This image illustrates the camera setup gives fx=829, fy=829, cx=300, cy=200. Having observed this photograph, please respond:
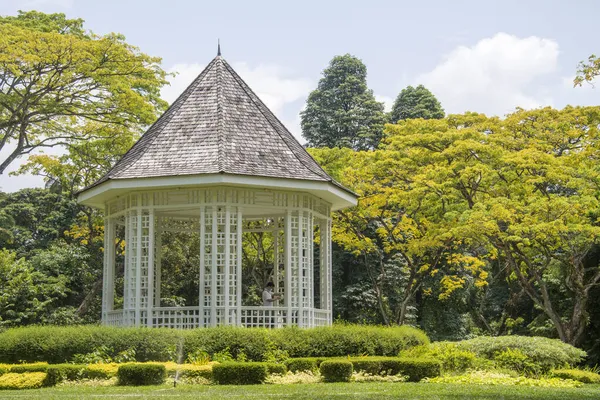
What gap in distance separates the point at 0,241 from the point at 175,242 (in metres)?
7.55

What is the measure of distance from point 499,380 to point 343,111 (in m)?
30.4

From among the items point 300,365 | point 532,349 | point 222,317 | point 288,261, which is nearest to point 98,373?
point 300,365

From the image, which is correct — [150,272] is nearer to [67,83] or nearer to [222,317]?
[222,317]

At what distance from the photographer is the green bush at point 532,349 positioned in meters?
19.9

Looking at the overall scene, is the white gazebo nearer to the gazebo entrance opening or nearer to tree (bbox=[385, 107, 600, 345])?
the gazebo entrance opening

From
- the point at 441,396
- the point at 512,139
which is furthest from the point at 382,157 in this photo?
the point at 441,396

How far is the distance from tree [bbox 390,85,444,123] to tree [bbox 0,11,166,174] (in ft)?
57.1

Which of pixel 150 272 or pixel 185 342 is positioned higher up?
pixel 150 272

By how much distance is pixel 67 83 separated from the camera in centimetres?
2900

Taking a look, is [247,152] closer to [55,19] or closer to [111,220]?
[111,220]

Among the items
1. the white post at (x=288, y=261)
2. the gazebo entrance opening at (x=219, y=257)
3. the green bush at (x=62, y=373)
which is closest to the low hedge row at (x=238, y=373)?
the green bush at (x=62, y=373)

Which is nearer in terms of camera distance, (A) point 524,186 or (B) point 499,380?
(B) point 499,380

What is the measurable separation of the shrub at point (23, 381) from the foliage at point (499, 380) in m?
7.47

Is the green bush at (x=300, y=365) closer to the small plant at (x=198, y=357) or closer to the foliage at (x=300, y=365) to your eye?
the foliage at (x=300, y=365)
